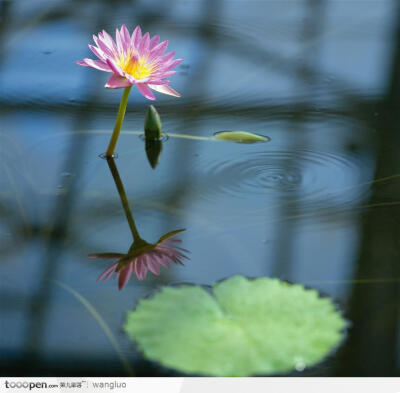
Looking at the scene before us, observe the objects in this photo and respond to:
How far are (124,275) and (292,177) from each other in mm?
436

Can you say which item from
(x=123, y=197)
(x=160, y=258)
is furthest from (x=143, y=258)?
(x=123, y=197)

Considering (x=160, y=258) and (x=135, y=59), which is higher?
(x=135, y=59)

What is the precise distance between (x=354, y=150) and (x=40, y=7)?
1.31 m

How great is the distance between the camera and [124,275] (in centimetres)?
100

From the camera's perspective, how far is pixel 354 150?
1363 mm

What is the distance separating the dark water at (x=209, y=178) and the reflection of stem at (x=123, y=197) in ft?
0.04


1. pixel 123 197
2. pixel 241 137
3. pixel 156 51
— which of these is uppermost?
pixel 156 51

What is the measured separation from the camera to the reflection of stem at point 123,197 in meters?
1.11

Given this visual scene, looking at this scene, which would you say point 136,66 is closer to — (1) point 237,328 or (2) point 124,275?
(2) point 124,275

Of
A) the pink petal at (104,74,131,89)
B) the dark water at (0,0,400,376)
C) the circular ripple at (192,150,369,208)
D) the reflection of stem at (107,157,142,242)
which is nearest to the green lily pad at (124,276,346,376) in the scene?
the dark water at (0,0,400,376)

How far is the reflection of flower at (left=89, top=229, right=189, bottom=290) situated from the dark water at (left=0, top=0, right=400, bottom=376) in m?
0.02

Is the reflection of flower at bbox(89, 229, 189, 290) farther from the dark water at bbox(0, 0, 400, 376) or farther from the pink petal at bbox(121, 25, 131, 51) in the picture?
the pink petal at bbox(121, 25, 131, 51)

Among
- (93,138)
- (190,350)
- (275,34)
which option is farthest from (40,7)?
(190,350)

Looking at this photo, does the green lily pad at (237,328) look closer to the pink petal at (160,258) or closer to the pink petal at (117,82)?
the pink petal at (160,258)
